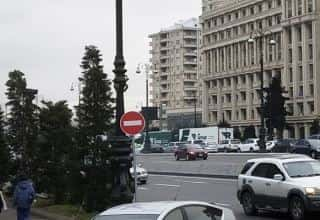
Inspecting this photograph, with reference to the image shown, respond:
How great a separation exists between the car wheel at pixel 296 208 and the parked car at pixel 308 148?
3723cm

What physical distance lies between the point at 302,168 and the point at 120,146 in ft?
16.1

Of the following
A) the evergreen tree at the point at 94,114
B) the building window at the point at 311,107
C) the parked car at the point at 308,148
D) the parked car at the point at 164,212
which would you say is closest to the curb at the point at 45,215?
the evergreen tree at the point at 94,114

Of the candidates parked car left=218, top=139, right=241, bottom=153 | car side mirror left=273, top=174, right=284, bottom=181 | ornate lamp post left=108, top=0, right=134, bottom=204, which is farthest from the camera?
parked car left=218, top=139, right=241, bottom=153

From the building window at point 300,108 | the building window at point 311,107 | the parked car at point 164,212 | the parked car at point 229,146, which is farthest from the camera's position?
the building window at point 300,108

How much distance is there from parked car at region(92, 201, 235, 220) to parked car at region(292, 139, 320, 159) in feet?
150

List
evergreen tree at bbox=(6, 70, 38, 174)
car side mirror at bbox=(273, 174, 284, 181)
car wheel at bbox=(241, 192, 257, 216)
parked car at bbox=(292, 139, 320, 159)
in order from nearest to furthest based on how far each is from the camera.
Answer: car side mirror at bbox=(273, 174, 284, 181) < car wheel at bbox=(241, 192, 257, 216) < evergreen tree at bbox=(6, 70, 38, 174) < parked car at bbox=(292, 139, 320, 159)

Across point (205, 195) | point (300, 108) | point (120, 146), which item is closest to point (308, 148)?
point (205, 195)

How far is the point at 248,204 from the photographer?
64.7 feet

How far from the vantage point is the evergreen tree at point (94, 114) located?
19062 mm

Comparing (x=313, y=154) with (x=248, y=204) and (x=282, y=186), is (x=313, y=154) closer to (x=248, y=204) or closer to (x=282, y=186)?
(x=248, y=204)

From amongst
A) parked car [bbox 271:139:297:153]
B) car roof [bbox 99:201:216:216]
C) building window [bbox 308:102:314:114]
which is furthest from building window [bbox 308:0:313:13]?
car roof [bbox 99:201:216:216]

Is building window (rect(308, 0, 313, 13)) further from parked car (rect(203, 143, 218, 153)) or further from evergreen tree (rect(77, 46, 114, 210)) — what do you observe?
evergreen tree (rect(77, 46, 114, 210))

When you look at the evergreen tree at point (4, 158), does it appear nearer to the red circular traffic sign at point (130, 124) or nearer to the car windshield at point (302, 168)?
the red circular traffic sign at point (130, 124)

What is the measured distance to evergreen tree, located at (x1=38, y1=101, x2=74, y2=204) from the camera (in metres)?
24.2
